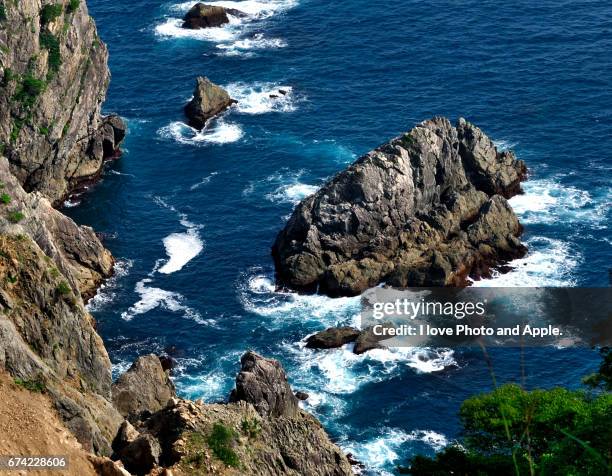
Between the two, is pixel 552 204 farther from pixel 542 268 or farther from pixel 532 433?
pixel 532 433

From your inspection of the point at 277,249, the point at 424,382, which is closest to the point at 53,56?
the point at 277,249

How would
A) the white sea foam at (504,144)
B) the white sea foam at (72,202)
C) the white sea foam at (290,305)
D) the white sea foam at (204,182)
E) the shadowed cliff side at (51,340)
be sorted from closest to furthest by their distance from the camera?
the shadowed cliff side at (51,340) < the white sea foam at (290,305) < the white sea foam at (72,202) < the white sea foam at (204,182) < the white sea foam at (504,144)

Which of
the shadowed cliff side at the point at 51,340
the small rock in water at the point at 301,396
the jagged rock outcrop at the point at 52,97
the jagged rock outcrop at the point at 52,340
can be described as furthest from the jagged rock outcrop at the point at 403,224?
the jagged rock outcrop at the point at 52,340

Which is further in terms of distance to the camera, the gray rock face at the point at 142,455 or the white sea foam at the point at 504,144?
the white sea foam at the point at 504,144

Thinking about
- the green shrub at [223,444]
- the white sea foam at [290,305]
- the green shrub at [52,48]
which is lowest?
the white sea foam at [290,305]

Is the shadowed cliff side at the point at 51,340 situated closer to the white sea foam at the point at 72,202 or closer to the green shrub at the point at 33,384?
the green shrub at the point at 33,384

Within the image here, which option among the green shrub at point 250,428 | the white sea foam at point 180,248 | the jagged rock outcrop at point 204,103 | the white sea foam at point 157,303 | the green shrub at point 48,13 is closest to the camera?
the green shrub at point 250,428

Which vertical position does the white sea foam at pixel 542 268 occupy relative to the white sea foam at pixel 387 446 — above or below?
above
